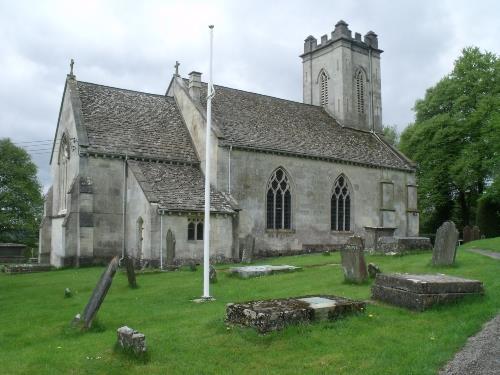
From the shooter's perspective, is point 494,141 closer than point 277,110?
Yes

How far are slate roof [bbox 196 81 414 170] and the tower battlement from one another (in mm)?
5403

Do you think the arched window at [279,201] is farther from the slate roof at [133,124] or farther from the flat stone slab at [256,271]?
the flat stone slab at [256,271]

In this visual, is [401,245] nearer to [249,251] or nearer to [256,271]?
[256,271]

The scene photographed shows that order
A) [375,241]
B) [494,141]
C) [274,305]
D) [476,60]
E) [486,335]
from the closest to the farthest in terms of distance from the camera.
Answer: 1. [486,335]
2. [274,305]
3. [375,241]
4. [494,141]
5. [476,60]

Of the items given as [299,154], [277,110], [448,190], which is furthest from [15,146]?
[448,190]

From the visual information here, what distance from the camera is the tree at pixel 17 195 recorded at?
2004 inches

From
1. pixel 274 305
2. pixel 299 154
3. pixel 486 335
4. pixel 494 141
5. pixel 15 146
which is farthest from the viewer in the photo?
pixel 15 146

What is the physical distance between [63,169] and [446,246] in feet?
73.7

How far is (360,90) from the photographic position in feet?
133

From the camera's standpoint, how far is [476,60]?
41406 millimetres

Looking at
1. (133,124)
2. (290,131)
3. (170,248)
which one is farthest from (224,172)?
(290,131)

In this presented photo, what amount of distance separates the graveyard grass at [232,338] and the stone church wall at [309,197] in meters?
15.2

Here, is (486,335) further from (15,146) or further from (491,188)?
(15,146)

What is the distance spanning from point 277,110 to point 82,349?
94.8 feet
